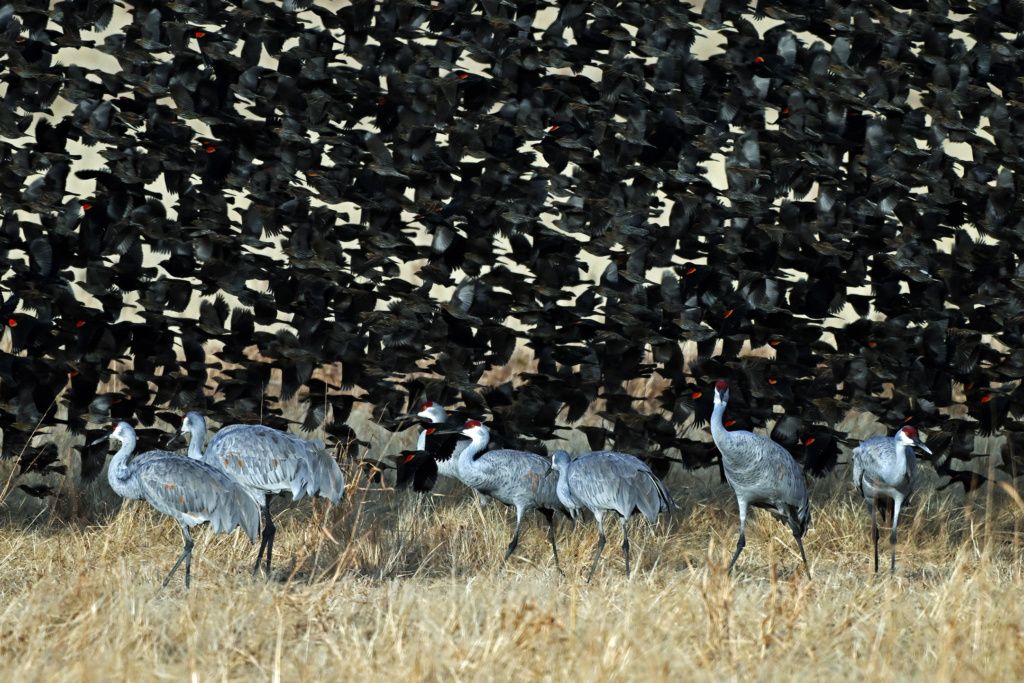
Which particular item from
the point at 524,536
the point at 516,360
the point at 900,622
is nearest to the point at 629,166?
the point at 524,536

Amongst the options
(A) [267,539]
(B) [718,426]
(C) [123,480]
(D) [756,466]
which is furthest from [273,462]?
(D) [756,466]

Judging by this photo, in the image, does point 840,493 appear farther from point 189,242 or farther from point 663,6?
point 189,242

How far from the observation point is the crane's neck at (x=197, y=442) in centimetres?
471

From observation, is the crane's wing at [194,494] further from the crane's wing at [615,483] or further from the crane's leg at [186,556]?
the crane's wing at [615,483]

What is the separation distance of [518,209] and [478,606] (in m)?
A: 1.70

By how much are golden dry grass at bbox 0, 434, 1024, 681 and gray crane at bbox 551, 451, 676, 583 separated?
271mm

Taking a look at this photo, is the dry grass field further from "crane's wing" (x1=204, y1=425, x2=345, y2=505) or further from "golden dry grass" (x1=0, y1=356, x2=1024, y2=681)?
"crane's wing" (x1=204, y1=425, x2=345, y2=505)

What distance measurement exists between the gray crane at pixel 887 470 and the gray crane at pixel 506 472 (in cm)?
137

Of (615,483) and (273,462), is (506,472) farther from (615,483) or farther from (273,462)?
(273,462)

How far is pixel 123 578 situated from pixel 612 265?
7.58 ft

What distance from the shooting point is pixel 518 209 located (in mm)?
4750

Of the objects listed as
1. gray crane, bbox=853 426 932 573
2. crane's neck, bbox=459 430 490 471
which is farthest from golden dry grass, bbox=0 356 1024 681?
crane's neck, bbox=459 430 490 471

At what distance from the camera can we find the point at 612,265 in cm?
487

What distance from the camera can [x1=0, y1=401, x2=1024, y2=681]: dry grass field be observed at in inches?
131
